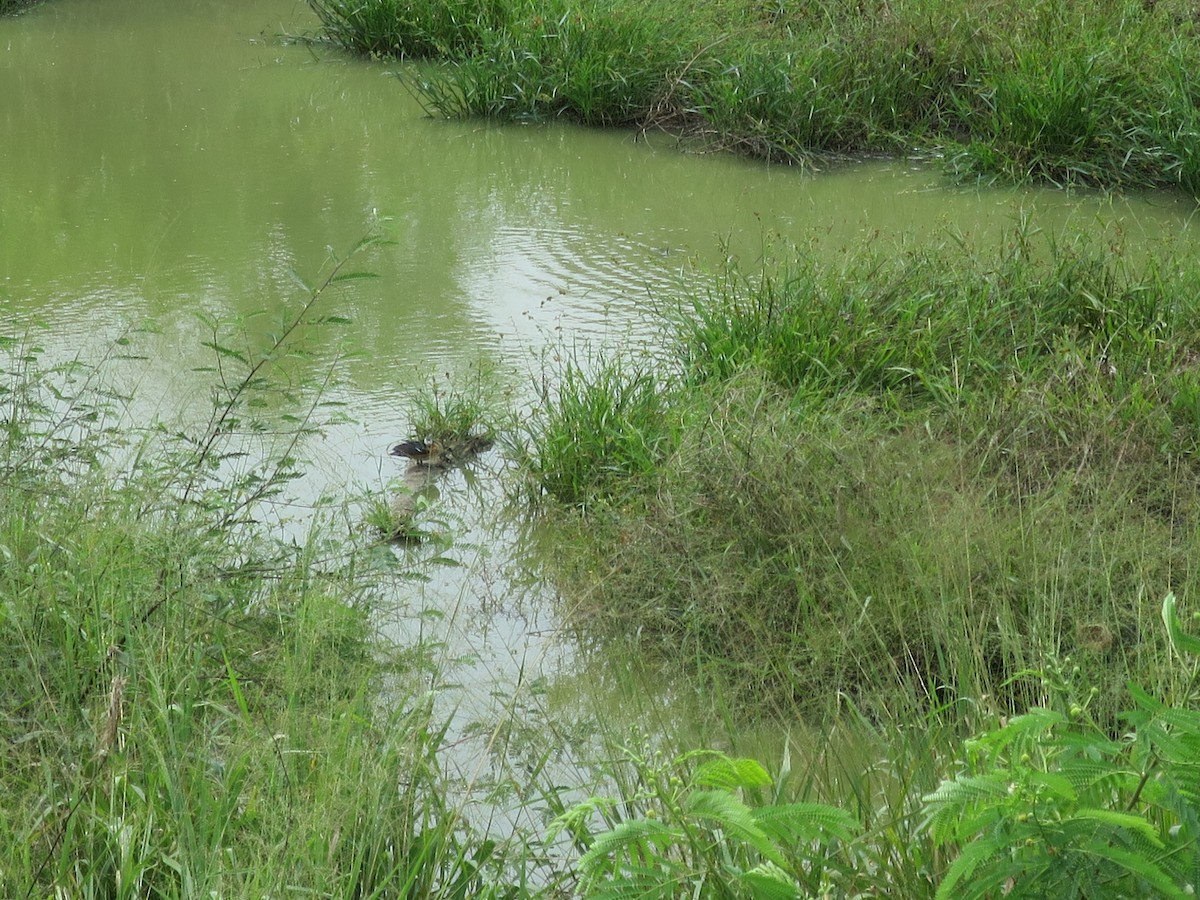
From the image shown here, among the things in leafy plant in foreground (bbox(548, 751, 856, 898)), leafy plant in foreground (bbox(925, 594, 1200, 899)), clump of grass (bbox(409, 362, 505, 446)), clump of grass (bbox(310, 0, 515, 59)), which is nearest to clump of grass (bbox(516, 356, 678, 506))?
clump of grass (bbox(409, 362, 505, 446))

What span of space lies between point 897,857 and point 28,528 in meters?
1.90

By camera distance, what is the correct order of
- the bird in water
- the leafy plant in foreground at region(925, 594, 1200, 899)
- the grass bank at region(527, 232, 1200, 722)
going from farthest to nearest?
the bird in water → the grass bank at region(527, 232, 1200, 722) → the leafy plant in foreground at region(925, 594, 1200, 899)

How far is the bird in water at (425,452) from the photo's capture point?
412cm

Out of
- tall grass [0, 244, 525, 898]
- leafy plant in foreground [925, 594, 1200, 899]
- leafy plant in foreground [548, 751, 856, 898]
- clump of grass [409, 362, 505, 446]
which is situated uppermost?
leafy plant in foreground [925, 594, 1200, 899]

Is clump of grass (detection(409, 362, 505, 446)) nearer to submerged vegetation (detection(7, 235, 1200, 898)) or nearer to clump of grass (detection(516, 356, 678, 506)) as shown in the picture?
submerged vegetation (detection(7, 235, 1200, 898))

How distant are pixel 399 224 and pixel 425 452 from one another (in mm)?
2533

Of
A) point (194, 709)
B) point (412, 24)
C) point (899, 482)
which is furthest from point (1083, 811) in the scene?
point (412, 24)

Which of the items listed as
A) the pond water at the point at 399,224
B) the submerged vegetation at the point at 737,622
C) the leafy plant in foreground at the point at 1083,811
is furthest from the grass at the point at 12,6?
the leafy plant in foreground at the point at 1083,811

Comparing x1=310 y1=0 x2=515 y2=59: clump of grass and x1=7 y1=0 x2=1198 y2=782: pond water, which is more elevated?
x1=310 y1=0 x2=515 y2=59: clump of grass

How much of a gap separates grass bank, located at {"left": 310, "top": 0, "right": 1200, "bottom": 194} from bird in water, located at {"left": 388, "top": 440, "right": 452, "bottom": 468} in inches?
143

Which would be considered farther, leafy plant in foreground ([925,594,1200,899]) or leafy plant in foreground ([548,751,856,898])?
leafy plant in foreground ([548,751,856,898])

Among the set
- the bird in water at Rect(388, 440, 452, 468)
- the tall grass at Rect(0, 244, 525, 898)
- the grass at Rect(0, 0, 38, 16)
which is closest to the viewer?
the tall grass at Rect(0, 244, 525, 898)

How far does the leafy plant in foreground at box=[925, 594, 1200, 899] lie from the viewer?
1443mm

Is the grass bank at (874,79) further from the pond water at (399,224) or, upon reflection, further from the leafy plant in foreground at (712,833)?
the leafy plant in foreground at (712,833)
